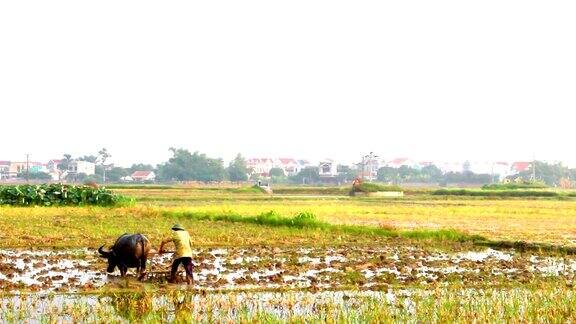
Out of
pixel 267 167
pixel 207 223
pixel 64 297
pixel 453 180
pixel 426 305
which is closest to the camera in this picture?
pixel 426 305

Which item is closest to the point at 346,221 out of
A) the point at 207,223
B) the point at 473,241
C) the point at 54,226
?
the point at 207,223

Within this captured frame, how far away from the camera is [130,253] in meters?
12.1

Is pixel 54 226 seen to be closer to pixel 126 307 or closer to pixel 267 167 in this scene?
pixel 126 307

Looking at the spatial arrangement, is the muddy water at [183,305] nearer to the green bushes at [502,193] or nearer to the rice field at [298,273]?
the rice field at [298,273]

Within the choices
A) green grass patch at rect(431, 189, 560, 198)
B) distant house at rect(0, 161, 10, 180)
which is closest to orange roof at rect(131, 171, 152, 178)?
distant house at rect(0, 161, 10, 180)

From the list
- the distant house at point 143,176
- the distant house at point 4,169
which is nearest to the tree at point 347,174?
the distant house at point 143,176

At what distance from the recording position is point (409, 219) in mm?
26906

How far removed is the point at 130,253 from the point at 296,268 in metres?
2.94

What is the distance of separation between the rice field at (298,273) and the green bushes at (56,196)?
27.2ft

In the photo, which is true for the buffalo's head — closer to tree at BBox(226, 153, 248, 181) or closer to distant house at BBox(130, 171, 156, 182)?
tree at BBox(226, 153, 248, 181)

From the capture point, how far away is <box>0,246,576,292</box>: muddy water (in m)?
11.8

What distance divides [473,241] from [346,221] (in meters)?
6.45

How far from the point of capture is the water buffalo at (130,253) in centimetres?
1211

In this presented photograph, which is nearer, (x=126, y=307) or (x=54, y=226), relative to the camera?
(x=126, y=307)
